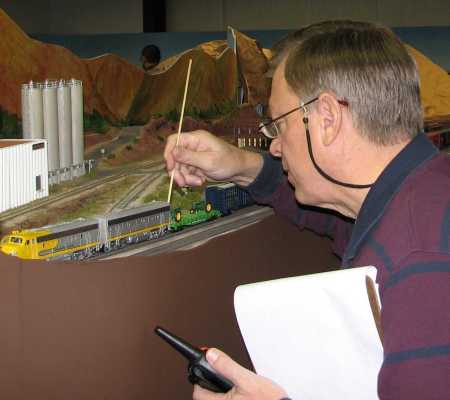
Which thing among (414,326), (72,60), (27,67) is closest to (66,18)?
(72,60)

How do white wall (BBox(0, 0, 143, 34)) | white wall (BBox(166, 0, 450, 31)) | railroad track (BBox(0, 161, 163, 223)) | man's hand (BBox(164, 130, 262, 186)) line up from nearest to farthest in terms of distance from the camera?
1. railroad track (BBox(0, 161, 163, 223))
2. white wall (BBox(0, 0, 143, 34))
3. man's hand (BBox(164, 130, 262, 186))
4. white wall (BBox(166, 0, 450, 31))

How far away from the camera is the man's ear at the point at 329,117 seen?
137cm

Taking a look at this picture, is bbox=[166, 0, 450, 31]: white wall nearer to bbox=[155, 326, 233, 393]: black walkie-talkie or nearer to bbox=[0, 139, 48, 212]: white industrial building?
bbox=[0, 139, 48, 212]: white industrial building

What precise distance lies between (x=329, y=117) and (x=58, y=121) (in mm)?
609

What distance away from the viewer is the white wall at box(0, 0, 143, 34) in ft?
5.09

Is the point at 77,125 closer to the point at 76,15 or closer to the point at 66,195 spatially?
the point at 66,195

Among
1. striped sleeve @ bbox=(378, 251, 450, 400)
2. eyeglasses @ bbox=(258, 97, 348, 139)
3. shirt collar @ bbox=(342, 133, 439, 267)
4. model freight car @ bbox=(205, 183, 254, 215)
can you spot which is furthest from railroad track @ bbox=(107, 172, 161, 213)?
striped sleeve @ bbox=(378, 251, 450, 400)

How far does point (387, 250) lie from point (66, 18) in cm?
102

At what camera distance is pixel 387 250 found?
3.94 ft

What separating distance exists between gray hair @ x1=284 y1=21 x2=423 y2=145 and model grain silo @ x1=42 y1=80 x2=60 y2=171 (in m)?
0.54

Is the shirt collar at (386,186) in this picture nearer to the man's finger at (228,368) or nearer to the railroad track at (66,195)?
the man's finger at (228,368)

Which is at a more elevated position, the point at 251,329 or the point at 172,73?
the point at 172,73

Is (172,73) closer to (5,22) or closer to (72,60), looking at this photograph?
(72,60)

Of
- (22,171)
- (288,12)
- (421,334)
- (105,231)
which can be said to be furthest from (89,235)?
(288,12)
